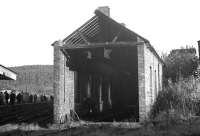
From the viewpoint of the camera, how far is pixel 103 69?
19.4 metres

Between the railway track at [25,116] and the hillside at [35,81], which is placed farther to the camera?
the hillside at [35,81]

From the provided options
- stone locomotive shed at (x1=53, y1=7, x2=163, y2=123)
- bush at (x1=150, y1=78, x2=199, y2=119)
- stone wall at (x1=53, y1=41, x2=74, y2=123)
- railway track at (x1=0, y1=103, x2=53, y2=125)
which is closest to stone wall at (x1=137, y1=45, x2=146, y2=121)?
stone locomotive shed at (x1=53, y1=7, x2=163, y2=123)

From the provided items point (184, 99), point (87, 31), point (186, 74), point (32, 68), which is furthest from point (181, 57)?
point (32, 68)

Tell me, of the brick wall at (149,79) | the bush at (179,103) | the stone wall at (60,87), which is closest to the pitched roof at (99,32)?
the brick wall at (149,79)

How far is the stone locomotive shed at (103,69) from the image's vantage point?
1402 centimetres

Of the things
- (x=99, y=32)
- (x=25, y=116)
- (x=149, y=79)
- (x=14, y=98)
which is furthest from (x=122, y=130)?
(x=14, y=98)

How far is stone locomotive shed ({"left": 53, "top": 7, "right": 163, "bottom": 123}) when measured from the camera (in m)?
14.0

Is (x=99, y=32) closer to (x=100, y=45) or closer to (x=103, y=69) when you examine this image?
(x=103, y=69)

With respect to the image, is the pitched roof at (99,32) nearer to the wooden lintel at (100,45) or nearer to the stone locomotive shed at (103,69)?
the stone locomotive shed at (103,69)

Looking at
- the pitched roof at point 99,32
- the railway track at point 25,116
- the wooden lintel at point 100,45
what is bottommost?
the railway track at point 25,116

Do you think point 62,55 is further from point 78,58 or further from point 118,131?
point 118,131

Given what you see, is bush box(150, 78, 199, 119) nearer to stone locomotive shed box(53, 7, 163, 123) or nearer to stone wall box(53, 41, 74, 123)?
stone locomotive shed box(53, 7, 163, 123)

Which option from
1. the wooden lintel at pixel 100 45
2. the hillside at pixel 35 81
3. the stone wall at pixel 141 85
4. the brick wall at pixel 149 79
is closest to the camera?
the stone wall at pixel 141 85

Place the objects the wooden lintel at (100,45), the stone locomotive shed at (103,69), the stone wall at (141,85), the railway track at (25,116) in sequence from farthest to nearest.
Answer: the railway track at (25,116), the stone locomotive shed at (103,69), the wooden lintel at (100,45), the stone wall at (141,85)
